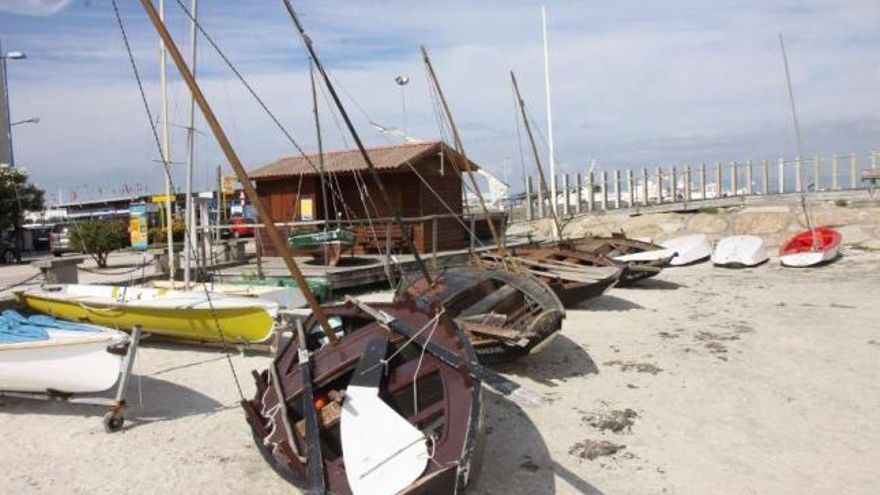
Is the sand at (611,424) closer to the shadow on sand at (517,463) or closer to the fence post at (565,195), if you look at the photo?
the shadow on sand at (517,463)

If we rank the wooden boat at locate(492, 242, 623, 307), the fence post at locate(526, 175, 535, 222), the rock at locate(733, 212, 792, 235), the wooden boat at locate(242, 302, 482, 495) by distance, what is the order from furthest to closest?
the fence post at locate(526, 175, 535, 222) < the rock at locate(733, 212, 792, 235) < the wooden boat at locate(492, 242, 623, 307) < the wooden boat at locate(242, 302, 482, 495)

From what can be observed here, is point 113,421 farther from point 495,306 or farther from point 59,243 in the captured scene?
point 59,243

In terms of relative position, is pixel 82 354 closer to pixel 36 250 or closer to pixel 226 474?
pixel 226 474

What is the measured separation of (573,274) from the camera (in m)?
12.5

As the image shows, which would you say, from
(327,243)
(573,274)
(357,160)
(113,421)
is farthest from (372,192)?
(113,421)

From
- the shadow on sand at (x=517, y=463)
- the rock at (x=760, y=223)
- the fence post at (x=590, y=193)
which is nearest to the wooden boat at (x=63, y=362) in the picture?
the shadow on sand at (x=517, y=463)

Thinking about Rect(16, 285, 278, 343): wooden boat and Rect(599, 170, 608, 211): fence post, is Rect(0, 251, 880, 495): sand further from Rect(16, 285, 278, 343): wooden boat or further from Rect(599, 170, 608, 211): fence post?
Rect(599, 170, 608, 211): fence post

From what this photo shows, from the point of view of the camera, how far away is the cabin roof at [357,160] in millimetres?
18531

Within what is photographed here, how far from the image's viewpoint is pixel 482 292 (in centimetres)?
1010

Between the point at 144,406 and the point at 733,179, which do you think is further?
the point at 733,179

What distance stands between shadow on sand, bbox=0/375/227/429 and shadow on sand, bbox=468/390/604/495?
3180 mm

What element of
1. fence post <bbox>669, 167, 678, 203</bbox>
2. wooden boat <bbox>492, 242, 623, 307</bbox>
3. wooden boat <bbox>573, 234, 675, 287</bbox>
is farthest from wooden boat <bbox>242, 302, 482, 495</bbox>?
fence post <bbox>669, 167, 678, 203</bbox>

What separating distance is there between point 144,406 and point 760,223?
2200 centimetres

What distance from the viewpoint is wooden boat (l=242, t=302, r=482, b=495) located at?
468 cm
